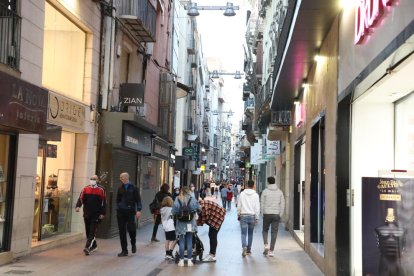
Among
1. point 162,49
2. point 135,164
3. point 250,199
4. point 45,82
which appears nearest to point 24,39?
point 45,82

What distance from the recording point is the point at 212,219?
1179cm

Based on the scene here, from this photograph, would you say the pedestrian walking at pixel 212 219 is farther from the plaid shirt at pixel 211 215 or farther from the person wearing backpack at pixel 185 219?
the person wearing backpack at pixel 185 219

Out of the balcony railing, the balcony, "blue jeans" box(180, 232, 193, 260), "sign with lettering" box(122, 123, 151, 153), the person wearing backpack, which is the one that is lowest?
"blue jeans" box(180, 232, 193, 260)

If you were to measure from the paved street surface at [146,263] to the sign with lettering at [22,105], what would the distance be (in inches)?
101

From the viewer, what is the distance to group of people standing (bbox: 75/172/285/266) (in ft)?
37.0

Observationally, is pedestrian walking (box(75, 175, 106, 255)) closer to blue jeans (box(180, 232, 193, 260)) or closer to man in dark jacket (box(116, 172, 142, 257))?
man in dark jacket (box(116, 172, 142, 257))

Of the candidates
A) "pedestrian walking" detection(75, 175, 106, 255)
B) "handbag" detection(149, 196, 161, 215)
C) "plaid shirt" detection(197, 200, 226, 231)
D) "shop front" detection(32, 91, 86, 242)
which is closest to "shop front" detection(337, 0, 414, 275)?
"plaid shirt" detection(197, 200, 226, 231)

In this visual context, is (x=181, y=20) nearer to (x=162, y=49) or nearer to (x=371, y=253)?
(x=162, y=49)

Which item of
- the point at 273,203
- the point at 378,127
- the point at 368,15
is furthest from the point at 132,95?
the point at 368,15

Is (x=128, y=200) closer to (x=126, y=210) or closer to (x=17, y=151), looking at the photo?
(x=126, y=210)

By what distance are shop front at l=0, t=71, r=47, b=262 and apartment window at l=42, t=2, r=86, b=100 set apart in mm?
2812

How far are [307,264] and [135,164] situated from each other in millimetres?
8982

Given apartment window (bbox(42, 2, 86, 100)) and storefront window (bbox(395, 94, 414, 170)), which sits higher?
apartment window (bbox(42, 2, 86, 100))

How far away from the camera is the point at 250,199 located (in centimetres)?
1301
